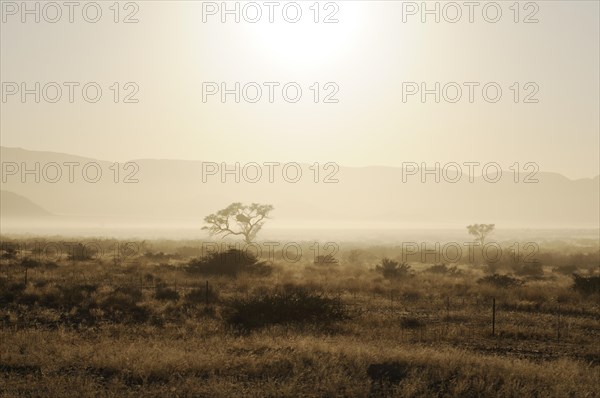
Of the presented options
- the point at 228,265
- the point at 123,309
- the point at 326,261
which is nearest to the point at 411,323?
the point at 123,309

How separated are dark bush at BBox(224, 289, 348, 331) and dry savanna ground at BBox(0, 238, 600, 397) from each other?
1.5 inches

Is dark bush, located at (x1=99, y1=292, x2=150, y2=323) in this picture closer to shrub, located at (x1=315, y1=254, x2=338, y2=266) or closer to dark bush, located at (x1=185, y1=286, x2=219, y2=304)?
dark bush, located at (x1=185, y1=286, x2=219, y2=304)

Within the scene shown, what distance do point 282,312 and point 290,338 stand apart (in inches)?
134

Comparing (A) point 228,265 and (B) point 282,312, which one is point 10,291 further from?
(A) point 228,265

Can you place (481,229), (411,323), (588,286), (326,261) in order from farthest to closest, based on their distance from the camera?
(481,229) < (326,261) < (588,286) < (411,323)

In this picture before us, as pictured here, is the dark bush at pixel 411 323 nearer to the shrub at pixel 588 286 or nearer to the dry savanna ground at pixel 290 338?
the dry savanna ground at pixel 290 338

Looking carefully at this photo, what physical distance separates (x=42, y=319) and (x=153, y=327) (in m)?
3.71

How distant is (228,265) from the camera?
33.3m

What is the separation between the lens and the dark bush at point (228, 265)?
3291cm

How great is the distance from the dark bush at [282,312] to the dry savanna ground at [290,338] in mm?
39

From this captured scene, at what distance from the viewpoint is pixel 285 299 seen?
18.8m

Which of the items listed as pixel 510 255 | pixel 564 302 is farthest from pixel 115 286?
pixel 510 255

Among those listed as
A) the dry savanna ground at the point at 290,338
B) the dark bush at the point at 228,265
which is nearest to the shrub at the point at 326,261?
the dark bush at the point at 228,265

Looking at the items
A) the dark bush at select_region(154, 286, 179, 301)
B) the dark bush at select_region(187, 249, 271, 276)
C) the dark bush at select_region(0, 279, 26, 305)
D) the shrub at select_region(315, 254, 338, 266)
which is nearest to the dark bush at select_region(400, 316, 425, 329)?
the dark bush at select_region(154, 286, 179, 301)
